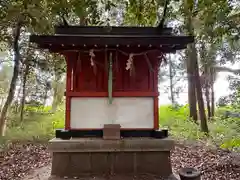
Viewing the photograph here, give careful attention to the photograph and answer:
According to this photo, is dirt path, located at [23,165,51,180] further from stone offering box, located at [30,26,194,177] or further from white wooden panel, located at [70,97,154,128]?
white wooden panel, located at [70,97,154,128]

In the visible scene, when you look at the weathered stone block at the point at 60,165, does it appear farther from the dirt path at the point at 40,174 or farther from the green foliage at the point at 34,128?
the green foliage at the point at 34,128

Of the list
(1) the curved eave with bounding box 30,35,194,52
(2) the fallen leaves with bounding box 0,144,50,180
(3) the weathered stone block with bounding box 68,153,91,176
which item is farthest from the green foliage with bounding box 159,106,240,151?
(2) the fallen leaves with bounding box 0,144,50,180

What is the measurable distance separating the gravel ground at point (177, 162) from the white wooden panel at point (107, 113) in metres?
1.54

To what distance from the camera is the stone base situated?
5.55 m

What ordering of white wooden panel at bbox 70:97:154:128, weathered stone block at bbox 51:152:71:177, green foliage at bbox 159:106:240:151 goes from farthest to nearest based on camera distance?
1. green foliage at bbox 159:106:240:151
2. white wooden panel at bbox 70:97:154:128
3. weathered stone block at bbox 51:152:71:177

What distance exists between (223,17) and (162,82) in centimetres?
1523

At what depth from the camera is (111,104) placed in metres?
5.91

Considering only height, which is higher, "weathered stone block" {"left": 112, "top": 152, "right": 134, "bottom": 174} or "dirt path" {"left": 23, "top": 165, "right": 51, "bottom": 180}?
"weathered stone block" {"left": 112, "top": 152, "right": 134, "bottom": 174}

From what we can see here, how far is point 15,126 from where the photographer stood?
36.9 feet

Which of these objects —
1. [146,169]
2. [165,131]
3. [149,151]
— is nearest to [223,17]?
[165,131]

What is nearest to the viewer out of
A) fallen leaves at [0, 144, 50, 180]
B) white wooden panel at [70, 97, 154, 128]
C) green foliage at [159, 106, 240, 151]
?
white wooden panel at [70, 97, 154, 128]

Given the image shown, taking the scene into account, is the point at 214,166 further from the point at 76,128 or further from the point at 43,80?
the point at 43,80

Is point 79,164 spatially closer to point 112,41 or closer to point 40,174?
point 40,174

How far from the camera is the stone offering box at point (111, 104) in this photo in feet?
18.1
